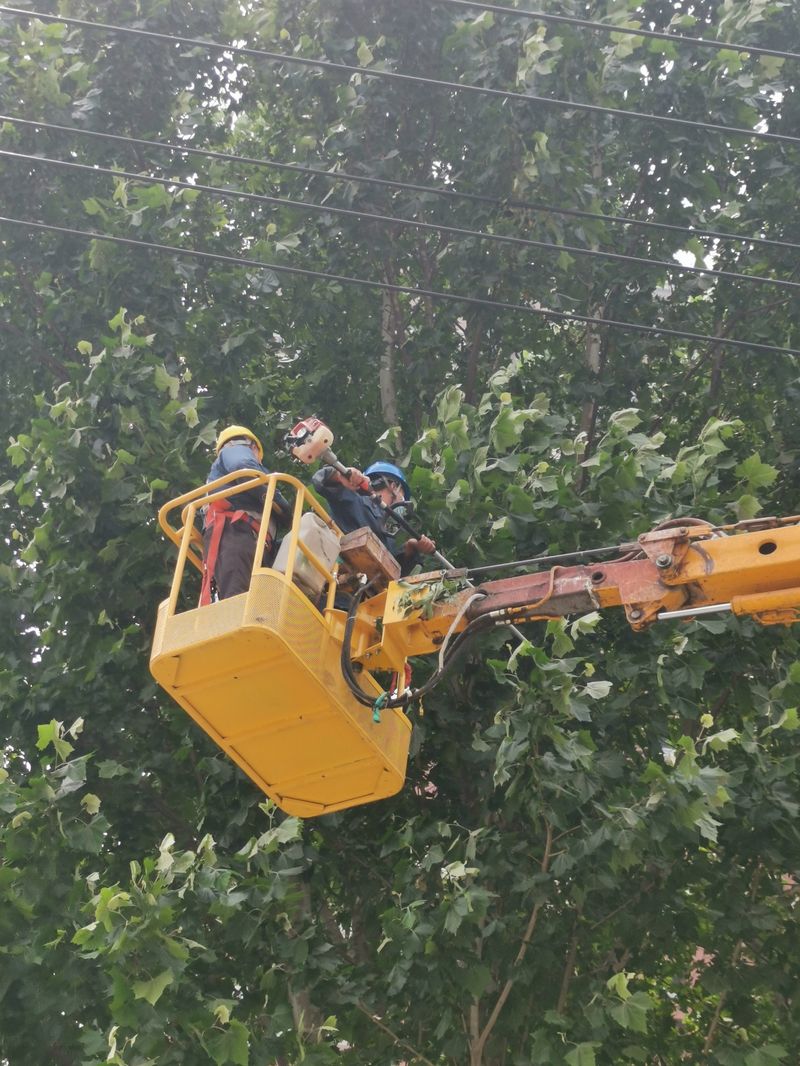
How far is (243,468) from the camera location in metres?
6.68

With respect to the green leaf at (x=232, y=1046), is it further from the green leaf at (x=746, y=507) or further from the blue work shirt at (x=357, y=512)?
the green leaf at (x=746, y=507)

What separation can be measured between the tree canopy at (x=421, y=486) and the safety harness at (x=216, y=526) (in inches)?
43.4

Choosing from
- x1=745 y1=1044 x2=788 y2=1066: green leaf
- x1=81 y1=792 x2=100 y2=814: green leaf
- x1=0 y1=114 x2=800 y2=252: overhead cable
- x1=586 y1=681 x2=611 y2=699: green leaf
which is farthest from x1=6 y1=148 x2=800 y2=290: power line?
x1=745 y1=1044 x2=788 y2=1066: green leaf

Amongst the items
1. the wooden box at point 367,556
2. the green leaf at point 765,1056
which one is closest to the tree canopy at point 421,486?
the green leaf at point 765,1056

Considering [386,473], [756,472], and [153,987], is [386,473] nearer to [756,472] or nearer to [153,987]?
[756,472]

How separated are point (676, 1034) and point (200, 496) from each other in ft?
19.3

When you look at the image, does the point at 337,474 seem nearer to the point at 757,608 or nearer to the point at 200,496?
the point at 200,496

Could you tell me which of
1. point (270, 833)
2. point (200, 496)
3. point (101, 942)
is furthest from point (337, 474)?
point (101, 942)

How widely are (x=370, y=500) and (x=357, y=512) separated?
0.45 ft

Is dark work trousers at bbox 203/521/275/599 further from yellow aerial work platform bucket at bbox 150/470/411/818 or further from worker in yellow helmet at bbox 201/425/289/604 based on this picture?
yellow aerial work platform bucket at bbox 150/470/411/818

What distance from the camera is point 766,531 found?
5836 mm

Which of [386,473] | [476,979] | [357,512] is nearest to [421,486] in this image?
[386,473]

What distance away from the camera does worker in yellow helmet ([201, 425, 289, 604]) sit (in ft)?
21.0

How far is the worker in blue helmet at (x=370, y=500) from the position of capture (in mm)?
6773
